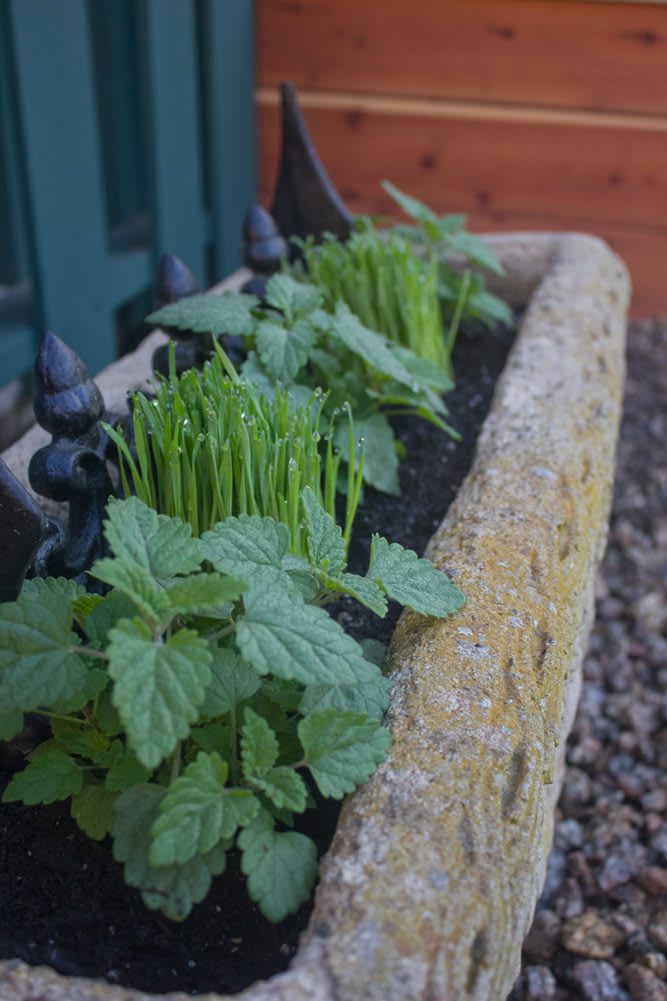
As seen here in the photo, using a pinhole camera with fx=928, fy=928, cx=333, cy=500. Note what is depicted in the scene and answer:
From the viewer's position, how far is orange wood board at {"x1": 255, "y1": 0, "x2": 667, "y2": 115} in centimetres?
296

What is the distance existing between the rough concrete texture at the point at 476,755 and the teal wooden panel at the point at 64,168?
132cm

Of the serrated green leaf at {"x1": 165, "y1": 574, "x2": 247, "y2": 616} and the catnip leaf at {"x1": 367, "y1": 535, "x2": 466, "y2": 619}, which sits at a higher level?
the serrated green leaf at {"x1": 165, "y1": 574, "x2": 247, "y2": 616}

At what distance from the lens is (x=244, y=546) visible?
3.06 ft

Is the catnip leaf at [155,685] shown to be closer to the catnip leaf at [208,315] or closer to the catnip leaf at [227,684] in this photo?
the catnip leaf at [227,684]

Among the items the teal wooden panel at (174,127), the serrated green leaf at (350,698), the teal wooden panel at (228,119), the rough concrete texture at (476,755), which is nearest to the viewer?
the rough concrete texture at (476,755)

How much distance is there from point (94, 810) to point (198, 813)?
15cm

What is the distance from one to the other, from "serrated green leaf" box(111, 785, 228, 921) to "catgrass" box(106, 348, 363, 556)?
0.39 meters

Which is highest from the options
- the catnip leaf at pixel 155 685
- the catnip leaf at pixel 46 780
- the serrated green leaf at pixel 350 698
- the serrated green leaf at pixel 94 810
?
the catnip leaf at pixel 155 685

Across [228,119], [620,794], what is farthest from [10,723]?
[228,119]

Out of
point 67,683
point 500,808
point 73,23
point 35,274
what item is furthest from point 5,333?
point 500,808

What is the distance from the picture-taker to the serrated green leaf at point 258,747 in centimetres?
82

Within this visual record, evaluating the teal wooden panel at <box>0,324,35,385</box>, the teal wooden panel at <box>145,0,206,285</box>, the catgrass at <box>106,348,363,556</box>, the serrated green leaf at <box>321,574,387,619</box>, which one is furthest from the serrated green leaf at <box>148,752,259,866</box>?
the teal wooden panel at <box>145,0,206,285</box>

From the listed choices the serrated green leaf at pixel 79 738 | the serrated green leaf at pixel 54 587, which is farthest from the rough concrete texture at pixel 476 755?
the serrated green leaf at pixel 54 587

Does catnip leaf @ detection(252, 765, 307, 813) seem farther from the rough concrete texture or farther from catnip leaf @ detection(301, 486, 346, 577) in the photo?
catnip leaf @ detection(301, 486, 346, 577)
